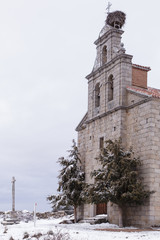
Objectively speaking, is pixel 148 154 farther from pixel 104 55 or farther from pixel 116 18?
pixel 116 18

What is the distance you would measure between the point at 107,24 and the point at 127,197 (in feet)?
48.3

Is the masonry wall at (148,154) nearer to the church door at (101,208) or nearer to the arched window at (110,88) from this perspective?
the church door at (101,208)

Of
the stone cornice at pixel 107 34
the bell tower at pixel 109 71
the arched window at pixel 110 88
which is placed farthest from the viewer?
the stone cornice at pixel 107 34

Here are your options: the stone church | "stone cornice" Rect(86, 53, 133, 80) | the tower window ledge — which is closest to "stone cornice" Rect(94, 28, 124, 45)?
the stone church

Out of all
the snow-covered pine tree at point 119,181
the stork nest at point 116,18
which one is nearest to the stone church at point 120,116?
the stork nest at point 116,18

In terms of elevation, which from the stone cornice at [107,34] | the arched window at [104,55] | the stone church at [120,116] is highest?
the stone cornice at [107,34]

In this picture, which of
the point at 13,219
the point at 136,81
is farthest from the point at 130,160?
the point at 13,219

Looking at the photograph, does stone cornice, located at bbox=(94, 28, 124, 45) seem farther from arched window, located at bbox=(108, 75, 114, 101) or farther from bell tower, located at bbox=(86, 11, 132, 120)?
arched window, located at bbox=(108, 75, 114, 101)

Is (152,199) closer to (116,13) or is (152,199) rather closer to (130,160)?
(130,160)

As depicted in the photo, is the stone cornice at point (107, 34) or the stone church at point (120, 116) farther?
the stone cornice at point (107, 34)

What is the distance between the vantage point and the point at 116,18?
29.3 metres

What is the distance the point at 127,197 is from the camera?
2138 centimetres

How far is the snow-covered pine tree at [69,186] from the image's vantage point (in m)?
28.2

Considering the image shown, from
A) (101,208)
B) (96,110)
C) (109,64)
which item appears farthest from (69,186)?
(109,64)
